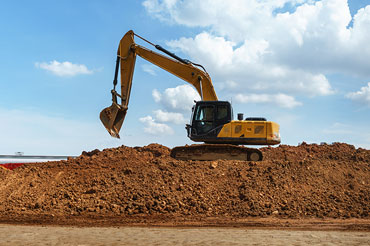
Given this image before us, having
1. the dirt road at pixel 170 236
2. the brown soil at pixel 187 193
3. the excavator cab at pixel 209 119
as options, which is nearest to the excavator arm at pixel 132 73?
the excavator cab at pixel 209 119

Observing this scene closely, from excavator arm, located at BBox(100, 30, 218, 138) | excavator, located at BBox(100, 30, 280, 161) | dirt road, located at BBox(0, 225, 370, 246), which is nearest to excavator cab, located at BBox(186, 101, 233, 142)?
excavator, located at BBox(100, 30, 280, 161)

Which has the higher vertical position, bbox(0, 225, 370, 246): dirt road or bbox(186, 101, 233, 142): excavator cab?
bbox(186, 101, 233, 142): excavator cab

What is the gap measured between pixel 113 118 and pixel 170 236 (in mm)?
8927

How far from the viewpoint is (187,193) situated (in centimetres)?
1111

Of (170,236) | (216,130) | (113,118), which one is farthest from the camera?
(113,118)

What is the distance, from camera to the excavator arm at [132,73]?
52.0ft

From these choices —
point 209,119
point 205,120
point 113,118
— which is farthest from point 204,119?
A: point 113,118

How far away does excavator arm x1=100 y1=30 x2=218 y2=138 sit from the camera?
1584 cm

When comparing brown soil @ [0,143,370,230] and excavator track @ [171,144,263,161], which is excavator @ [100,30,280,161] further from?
brown soil @ [0,143,370,230]

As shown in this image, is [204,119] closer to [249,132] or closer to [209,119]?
[209,119]

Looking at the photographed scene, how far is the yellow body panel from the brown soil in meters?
1.39

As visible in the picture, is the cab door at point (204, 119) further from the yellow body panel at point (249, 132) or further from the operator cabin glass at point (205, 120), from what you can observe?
the yellow body panel at point (249, 132)

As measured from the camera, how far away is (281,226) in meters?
9.19

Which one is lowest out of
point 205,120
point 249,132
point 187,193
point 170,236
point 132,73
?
point 170,236
